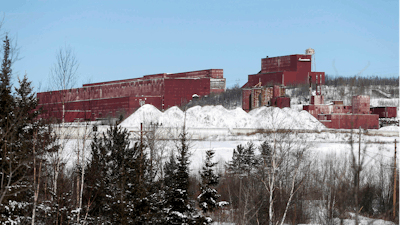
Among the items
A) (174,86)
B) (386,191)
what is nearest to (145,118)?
(174,86)

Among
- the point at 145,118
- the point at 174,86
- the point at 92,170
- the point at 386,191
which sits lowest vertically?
the point at 386,191

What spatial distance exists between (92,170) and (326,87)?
43400mm

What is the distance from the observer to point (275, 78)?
56.0m

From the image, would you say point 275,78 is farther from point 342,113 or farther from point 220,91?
point 342,113

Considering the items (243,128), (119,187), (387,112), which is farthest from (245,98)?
(119,187)

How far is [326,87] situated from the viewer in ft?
187

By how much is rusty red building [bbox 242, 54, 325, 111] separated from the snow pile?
4.62 meters

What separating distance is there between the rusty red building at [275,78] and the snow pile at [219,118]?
4620 millimetres

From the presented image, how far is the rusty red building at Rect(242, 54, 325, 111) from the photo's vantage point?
49.7 m

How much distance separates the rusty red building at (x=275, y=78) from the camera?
163 ft

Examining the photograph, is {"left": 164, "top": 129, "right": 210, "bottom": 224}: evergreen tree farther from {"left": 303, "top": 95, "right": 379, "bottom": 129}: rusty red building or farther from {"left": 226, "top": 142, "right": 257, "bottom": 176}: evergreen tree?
{"left": 303, "top": 95, "right": 379, "bottom": 129}: rusty red building

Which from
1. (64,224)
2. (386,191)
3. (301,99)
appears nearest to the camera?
(64,224)

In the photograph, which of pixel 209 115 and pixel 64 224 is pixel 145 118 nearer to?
pixel 209 115

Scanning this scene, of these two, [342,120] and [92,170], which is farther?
[342,120]
